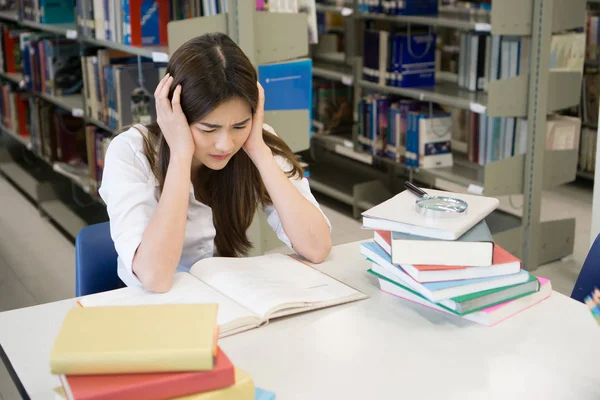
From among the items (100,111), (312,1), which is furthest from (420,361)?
(100,111)

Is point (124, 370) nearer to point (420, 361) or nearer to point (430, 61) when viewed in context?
point (420, 361)

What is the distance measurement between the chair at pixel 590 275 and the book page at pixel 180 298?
2.45 feet

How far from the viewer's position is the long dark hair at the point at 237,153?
1586mm

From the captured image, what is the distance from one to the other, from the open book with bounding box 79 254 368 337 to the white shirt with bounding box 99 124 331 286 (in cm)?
15

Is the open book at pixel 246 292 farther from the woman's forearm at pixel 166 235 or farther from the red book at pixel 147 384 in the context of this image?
the red book at pixel 147 384

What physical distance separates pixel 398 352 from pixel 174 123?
27.5 inches

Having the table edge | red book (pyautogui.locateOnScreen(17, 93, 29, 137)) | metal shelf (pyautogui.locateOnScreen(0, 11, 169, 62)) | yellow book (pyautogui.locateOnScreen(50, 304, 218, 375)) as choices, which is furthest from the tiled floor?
yellow book (pyautogui.locateOnScreen(50, 304, 218, 375))

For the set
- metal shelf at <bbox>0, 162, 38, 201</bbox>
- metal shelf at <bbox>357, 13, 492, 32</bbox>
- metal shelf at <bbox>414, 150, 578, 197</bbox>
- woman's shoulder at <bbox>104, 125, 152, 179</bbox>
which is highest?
metal shelf at <bbox>357, 13, 492, 32</bbox>

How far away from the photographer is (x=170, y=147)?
5.33ft

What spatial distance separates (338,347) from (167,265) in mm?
400

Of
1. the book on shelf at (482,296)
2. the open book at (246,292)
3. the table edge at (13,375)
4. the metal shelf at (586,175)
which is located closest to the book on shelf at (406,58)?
the metal shelf at (586,175)

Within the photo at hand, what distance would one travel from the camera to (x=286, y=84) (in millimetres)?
3016

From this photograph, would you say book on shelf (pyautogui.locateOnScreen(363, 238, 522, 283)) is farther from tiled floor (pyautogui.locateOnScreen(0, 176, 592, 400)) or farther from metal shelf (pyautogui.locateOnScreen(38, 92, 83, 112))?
metal shelf (pyautogui.locateOnScreen(38, 92, 83, 112))

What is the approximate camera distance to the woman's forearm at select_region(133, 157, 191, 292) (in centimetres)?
142
